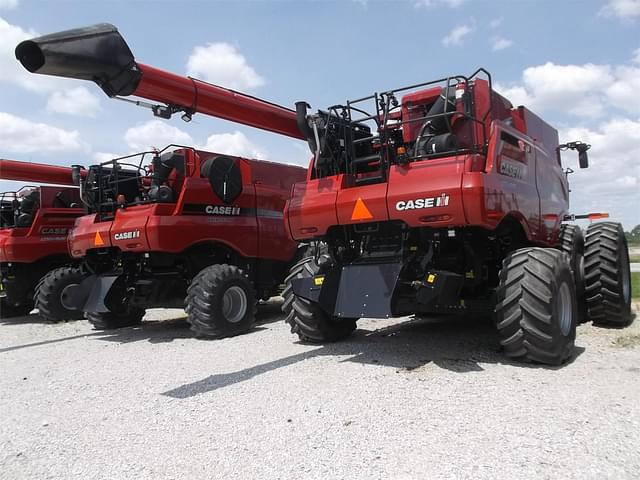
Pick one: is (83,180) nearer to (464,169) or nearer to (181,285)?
(181,285)

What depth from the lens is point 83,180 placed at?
977 cm

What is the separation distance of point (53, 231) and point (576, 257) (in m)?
10.2

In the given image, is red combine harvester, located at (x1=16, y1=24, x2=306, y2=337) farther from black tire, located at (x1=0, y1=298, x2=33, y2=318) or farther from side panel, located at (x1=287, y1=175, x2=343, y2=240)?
black tire, located at (x1=0, y1=298, x2=33, y2=318)

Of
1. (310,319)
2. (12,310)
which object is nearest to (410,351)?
(310,319)

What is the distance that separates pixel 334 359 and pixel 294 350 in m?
0.80

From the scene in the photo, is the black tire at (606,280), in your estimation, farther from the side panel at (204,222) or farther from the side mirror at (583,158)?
the side panel at (204,222)

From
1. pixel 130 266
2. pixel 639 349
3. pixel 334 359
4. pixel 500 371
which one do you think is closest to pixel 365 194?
pixel 334 359

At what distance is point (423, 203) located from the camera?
523cm

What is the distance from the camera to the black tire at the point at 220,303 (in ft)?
24.8

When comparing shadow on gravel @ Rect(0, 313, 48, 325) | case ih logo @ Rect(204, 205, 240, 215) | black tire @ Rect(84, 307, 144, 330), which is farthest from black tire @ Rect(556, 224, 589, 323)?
shadow on gravel @ Rect(0, 313, 48, 325)

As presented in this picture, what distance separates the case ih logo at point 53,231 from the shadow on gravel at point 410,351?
763 cm

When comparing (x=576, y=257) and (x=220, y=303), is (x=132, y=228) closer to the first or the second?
A: (x=220, y=303)

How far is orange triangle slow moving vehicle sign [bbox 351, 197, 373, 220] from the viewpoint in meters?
5.66

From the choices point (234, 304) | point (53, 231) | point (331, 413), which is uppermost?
point (53, 231)
